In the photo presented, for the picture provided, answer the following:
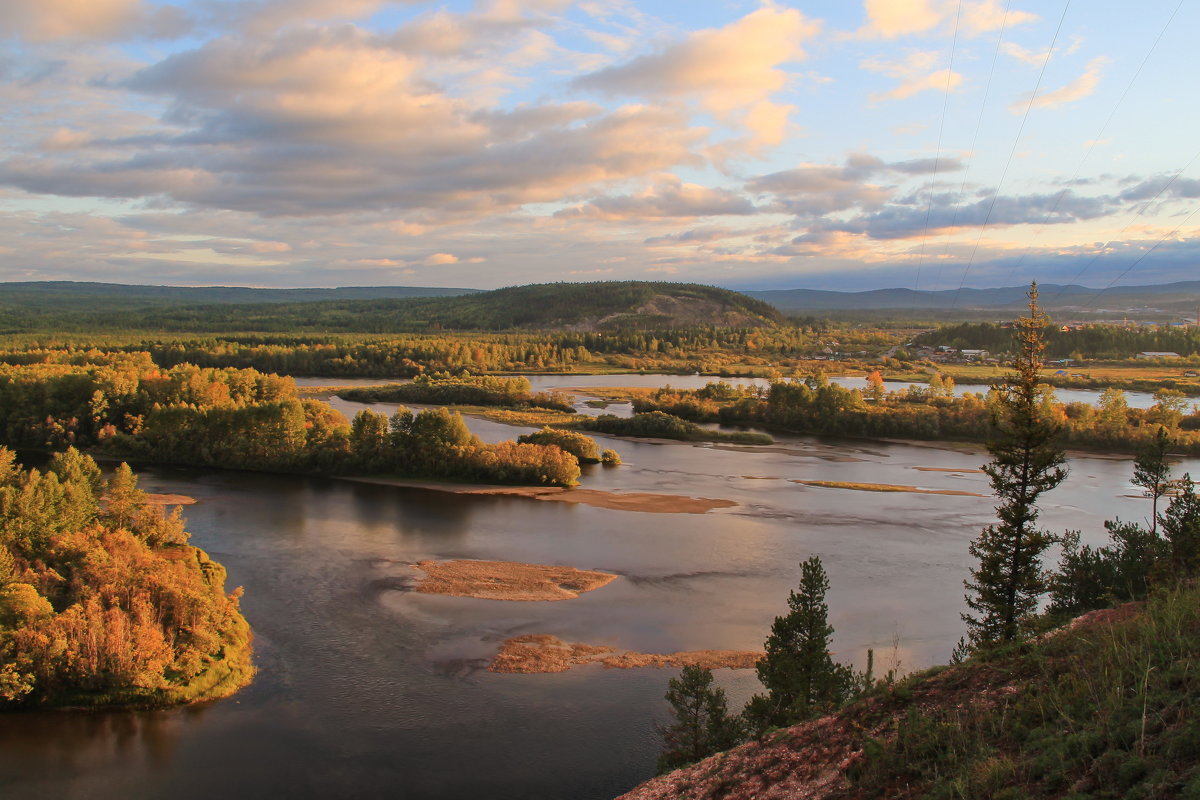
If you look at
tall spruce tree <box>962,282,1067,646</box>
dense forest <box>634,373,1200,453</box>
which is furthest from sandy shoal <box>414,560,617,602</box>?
dense forest <box>634,373,1200,453</box>

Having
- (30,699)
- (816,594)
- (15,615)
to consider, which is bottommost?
(30,699)

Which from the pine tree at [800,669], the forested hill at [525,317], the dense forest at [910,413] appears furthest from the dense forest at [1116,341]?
the pine tree at [800,669]

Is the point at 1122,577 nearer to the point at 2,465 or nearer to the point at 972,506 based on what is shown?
the point at 972,506

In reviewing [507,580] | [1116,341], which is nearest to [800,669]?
[507,580]

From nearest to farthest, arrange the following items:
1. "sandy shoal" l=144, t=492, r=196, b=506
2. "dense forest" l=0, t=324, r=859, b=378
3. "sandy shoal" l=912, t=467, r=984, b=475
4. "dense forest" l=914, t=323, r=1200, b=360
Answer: "sandy shoal" l=144, t=492, r=196, b=506
"sandy shoal" l=912, t=467, r=984, b=475
"dense forest" l=914, t=323, r=1200, b=360
"dense forest" l=0, t=324, r=859, b=378

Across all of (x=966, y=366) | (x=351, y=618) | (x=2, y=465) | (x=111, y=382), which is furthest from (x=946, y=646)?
(x=966, y=366)

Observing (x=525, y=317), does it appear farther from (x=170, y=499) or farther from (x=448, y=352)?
(x=170, y=499)

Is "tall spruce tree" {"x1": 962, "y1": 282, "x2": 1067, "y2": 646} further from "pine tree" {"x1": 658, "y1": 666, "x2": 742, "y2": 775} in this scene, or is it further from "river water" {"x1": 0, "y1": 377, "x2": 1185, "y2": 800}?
"pine tree" {"x1": 658, "y1": 666, "x2": 742, "y2": 775}
